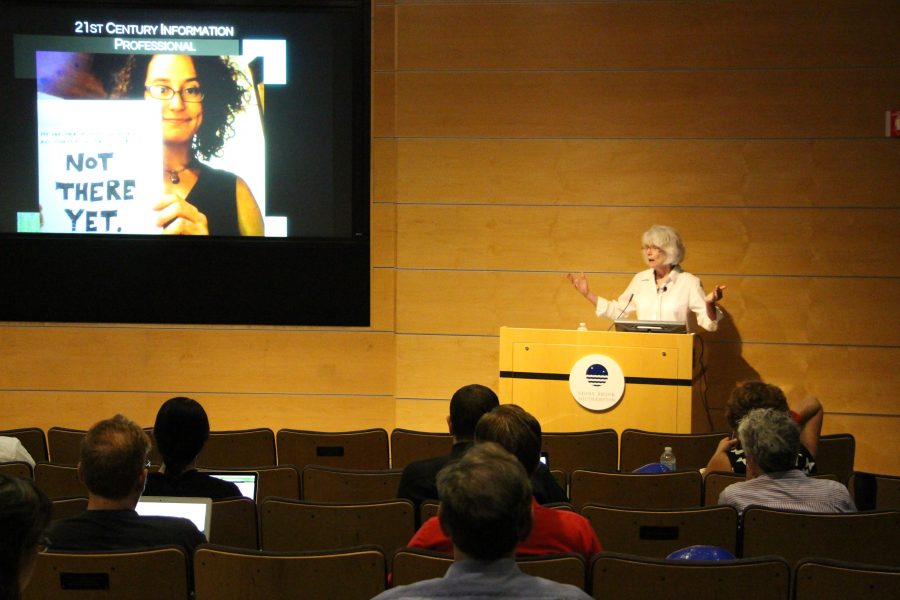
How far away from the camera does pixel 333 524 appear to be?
3623mm

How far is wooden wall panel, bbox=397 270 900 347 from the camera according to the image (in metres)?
7.61

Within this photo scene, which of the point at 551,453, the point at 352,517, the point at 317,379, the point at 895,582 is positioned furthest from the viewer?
the point at 317,379

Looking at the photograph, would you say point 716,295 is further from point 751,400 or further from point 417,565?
point 417,565

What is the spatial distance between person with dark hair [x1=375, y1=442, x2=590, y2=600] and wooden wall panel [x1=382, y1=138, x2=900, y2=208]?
593 cm

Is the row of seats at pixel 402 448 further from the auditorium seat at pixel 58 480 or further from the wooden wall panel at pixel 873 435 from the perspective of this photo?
the wooden wall panel at pixel 873 435

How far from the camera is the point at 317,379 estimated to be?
8.11 meters

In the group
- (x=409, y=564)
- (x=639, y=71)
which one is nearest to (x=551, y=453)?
(x=409, y=564)

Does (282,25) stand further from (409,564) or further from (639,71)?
(409,564)

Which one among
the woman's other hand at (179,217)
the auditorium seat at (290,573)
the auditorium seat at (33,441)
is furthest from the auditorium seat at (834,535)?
the woman's other hand at (179,217)

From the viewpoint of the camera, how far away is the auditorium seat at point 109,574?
9.24 feet

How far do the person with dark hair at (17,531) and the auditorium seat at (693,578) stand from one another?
4.94 feet

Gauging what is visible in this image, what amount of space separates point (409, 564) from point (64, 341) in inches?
243

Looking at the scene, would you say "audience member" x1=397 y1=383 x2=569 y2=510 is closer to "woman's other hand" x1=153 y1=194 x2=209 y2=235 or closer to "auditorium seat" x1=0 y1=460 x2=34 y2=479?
"auditorium seat" x1=0 y1=460 x2=34 y2=479

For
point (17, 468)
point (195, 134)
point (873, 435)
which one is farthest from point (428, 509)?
point (873, 435)
